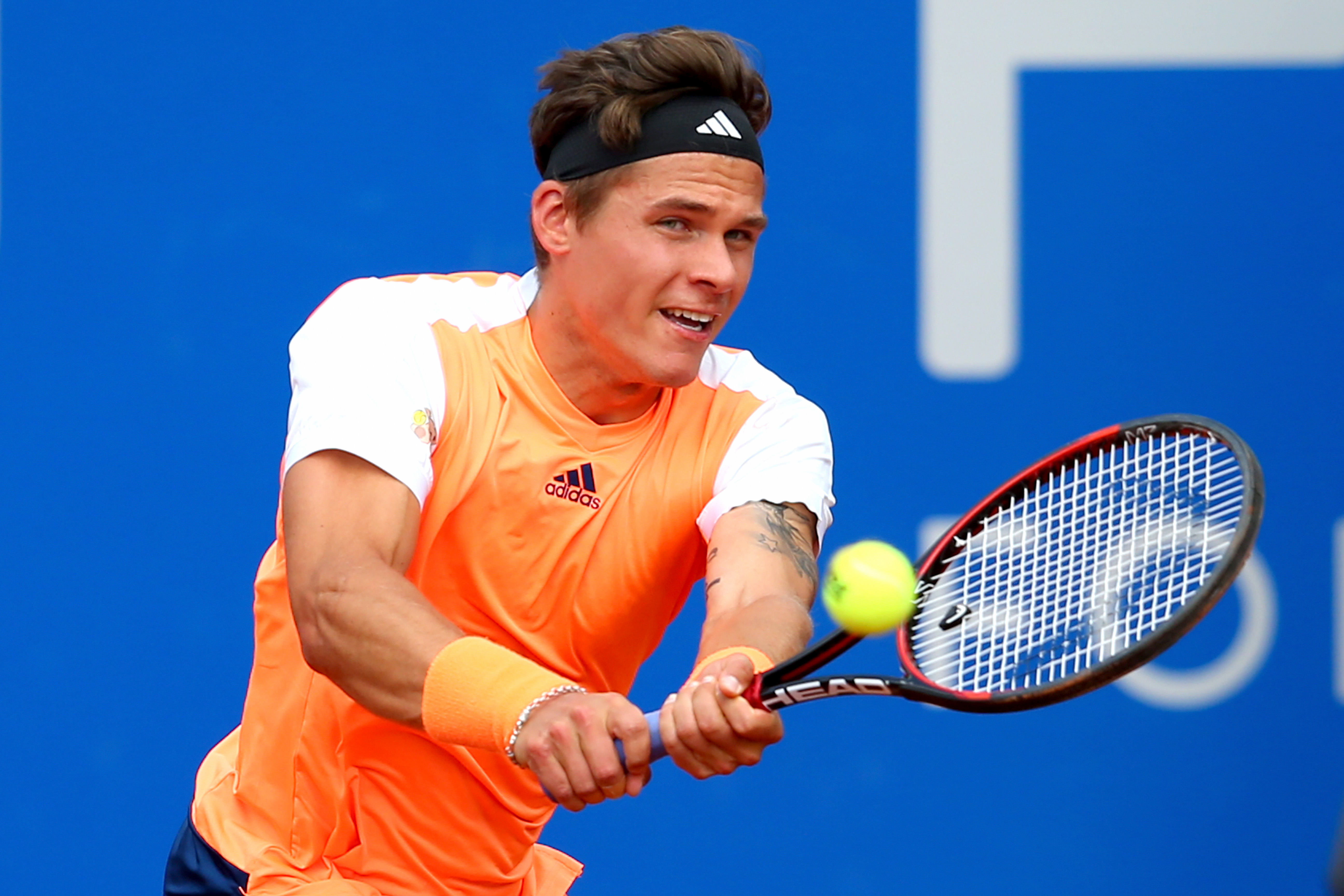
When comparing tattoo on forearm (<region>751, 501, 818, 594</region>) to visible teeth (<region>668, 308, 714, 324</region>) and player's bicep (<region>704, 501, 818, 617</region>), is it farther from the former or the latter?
visible teeth (<region>668, 308, 714, 324</region>)

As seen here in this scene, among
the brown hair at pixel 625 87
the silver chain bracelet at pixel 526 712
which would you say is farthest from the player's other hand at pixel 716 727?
the brown hair at pixel 625 87

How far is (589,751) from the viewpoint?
182 cm

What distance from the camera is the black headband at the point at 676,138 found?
2406mm

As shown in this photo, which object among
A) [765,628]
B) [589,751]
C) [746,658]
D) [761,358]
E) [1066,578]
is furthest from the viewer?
[761,358]

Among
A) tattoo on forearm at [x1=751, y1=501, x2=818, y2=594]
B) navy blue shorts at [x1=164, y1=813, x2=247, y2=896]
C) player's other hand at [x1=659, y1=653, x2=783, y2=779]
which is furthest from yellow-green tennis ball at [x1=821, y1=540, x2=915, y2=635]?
navy blue shorts at [x1=164, y1=813, x2=247, y2=896]

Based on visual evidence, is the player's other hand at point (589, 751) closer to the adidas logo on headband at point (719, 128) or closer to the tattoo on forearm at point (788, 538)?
the tattoo on forearm at point (788, 538)

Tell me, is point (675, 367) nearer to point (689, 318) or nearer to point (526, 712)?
point (689, 318)

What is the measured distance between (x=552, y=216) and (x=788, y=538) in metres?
0.63

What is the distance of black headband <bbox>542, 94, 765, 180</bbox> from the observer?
2406mm

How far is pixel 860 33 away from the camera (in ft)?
11.8

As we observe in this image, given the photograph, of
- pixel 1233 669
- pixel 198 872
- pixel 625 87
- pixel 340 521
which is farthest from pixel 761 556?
pixel 1233 669

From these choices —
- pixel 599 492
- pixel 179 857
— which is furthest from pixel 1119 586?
pixel 179 857

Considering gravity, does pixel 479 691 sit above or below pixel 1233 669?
below

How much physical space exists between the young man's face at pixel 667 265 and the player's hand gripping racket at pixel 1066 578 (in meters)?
0.47
